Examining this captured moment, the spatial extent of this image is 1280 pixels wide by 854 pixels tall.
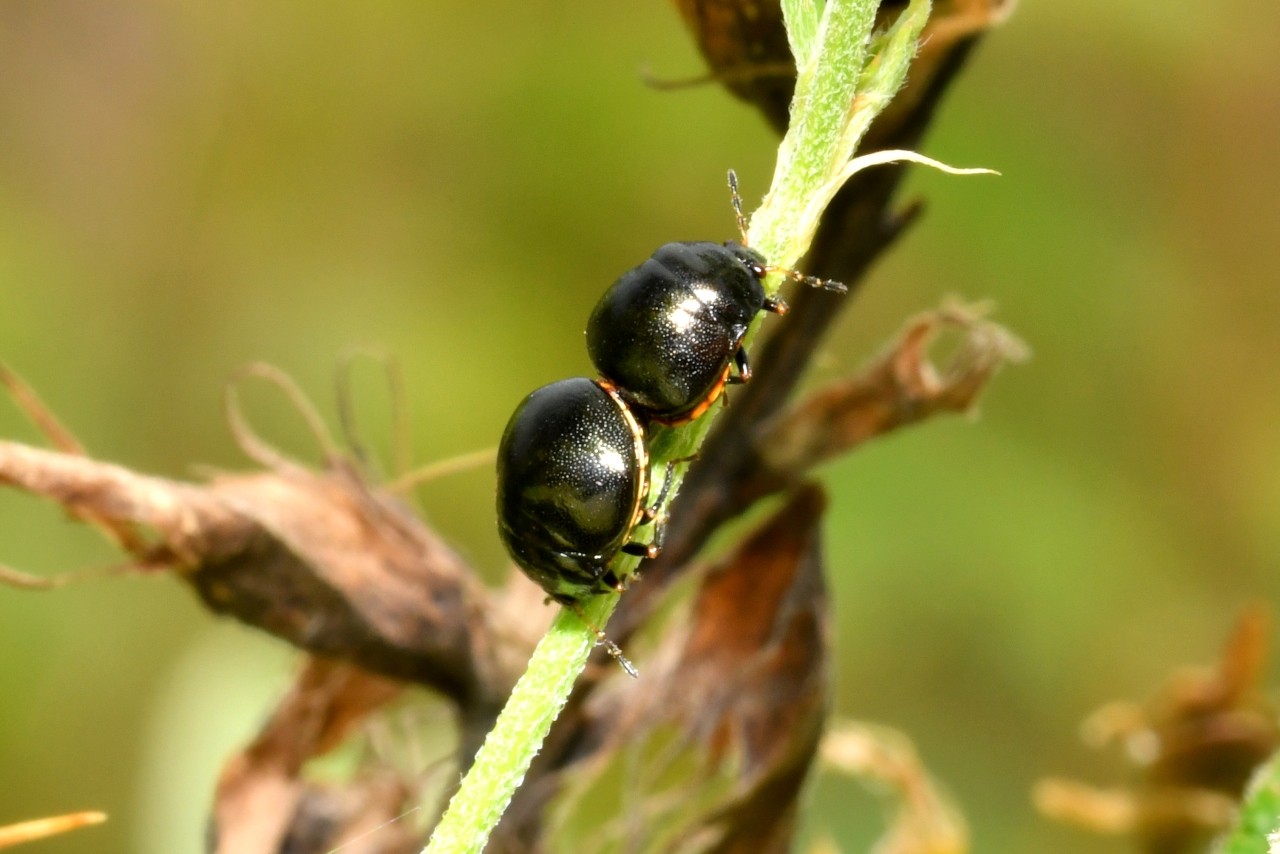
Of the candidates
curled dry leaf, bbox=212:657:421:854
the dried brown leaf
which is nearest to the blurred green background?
curled dry leaf, bbox=212:657:421:854

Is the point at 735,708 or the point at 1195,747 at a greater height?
the point at 735,708

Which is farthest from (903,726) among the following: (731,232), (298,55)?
(298,55)

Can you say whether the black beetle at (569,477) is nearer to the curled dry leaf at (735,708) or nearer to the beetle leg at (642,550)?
the beetle leg at (642,550)

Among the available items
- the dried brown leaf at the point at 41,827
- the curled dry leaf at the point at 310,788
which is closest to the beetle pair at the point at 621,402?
the curled dry leaf at the point at 310,788

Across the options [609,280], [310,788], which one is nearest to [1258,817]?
[310,788]

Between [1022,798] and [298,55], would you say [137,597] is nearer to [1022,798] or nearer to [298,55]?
[298,55]

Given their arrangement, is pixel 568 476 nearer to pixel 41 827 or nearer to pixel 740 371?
pixel 740 371
